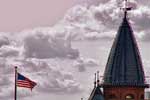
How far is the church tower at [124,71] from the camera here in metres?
113

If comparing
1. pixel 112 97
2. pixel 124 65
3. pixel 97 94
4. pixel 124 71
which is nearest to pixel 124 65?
pixel 124 65

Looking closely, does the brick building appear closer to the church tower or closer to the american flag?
the church tower

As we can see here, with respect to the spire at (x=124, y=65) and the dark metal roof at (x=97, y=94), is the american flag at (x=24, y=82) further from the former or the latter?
the dark metal roof at (x=97, y=94)

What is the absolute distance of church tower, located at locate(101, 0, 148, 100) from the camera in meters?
113

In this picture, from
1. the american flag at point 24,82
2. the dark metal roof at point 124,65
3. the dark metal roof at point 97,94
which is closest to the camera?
the american flag at point 24,82

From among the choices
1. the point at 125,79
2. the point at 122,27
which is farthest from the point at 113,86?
the point at 122,27

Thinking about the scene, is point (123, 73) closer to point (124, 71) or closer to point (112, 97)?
point (124, 71)

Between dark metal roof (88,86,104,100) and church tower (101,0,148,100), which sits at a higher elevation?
church tower (101,0,148,100)

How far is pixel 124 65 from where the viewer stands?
112938mm

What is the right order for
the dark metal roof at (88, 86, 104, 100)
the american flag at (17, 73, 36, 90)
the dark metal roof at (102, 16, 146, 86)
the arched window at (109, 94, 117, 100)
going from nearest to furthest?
the american flag at (17, 73, 36, 90), the dark metal roof at (102, 16, 146, 86), the dark metal roof at (88, 86, 104, 100), the arched window at (109, 94, 117, 100)

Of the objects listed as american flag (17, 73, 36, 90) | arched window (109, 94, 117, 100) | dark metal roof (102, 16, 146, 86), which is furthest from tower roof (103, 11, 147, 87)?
american flag (17, 73, 36, 90)

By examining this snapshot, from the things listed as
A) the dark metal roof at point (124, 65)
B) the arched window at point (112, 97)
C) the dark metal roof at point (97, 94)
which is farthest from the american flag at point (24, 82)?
the arched window at point (112, 97)

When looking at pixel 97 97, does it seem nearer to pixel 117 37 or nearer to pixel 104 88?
pixel 104 88

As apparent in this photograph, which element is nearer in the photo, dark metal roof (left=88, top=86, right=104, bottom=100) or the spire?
the spire
